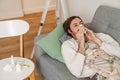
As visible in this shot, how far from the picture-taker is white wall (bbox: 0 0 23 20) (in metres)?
4.22

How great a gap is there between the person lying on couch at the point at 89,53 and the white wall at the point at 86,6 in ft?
1.84

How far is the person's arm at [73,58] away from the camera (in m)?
1.47

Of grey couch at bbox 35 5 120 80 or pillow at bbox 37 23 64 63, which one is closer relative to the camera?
grey couch at bbox 35 5 120 80

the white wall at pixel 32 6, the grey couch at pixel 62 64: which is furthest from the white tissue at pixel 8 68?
the white wall at pixel 32 6

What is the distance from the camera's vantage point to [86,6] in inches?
98.7

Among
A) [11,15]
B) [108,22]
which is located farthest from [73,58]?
[11,15]

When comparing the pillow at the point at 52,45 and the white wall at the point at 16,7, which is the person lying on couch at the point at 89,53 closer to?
the pillow at the point at 52,45

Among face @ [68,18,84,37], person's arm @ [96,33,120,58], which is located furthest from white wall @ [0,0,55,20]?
person's arm @ [96,33,120,58]

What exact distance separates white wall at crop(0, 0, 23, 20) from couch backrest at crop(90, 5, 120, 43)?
274 centimetres

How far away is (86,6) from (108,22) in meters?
0.73

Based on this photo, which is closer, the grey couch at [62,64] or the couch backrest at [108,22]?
the grey couch at [62,64]

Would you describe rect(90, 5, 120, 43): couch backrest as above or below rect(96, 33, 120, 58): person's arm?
above

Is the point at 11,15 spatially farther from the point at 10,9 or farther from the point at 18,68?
the point at 18,68

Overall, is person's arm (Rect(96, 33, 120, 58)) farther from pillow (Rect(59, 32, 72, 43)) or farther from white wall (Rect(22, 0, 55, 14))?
white wall (Rect(22, 0, 55, 14))
